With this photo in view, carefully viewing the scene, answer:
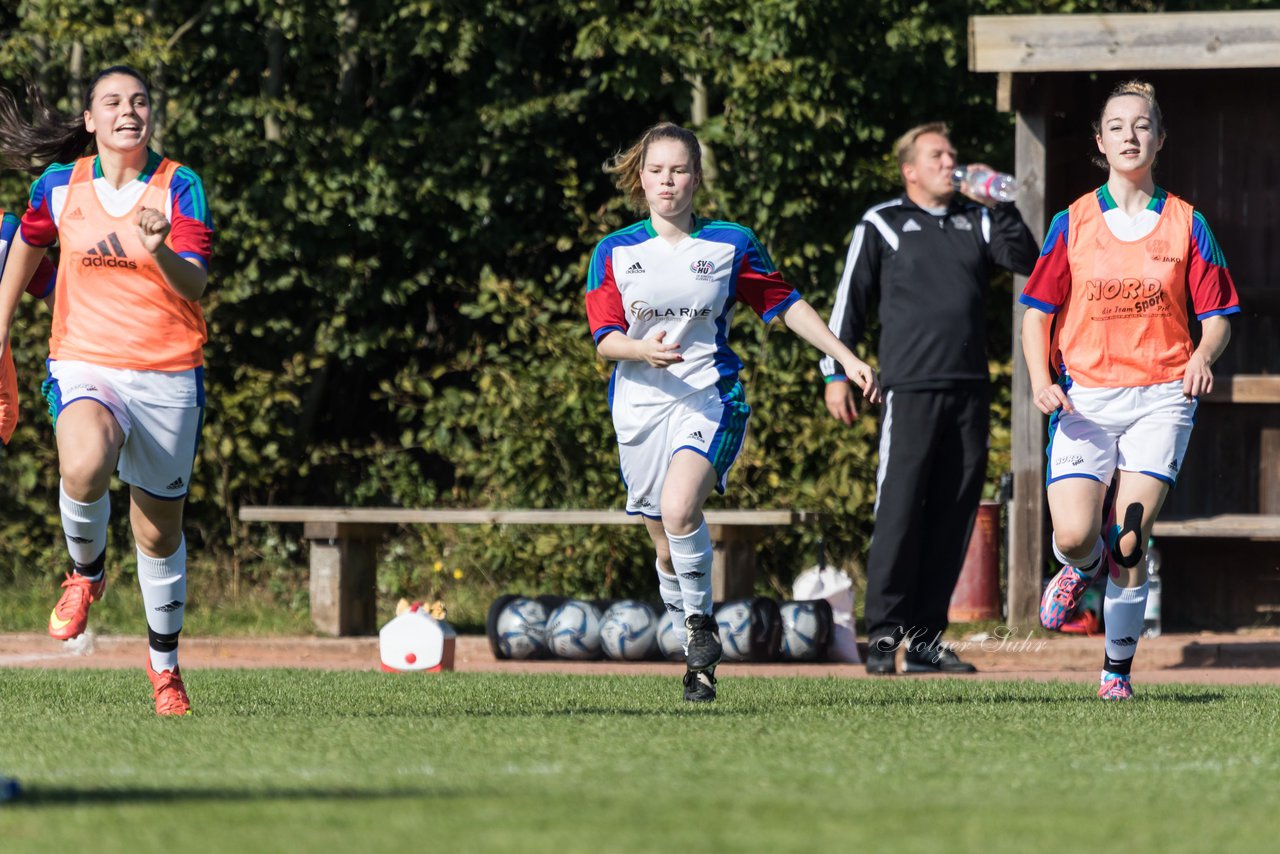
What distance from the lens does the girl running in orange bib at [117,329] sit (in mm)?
5762

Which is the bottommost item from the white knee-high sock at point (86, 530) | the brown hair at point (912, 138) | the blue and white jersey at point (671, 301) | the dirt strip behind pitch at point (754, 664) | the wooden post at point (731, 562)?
the dirt strip behind pitch at point (754, 664)

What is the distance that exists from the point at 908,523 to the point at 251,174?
5.51 m

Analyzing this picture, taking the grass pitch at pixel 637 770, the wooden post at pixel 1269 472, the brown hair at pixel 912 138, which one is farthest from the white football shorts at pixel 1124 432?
the wooden post at pixel 1269 472

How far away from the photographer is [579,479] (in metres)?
11.5

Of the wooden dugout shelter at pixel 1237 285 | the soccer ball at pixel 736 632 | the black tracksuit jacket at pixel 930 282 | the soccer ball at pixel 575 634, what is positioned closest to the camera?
the black tracksuit jacket at pixel 930 282

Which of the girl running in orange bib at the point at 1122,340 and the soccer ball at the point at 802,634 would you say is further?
the soccer ball at the point at 802,634

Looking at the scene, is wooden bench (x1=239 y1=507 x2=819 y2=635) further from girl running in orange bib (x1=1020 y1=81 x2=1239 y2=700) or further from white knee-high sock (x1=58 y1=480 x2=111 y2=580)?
white knee-high sock (x1=58 y1=480 x2=111 y2=580)

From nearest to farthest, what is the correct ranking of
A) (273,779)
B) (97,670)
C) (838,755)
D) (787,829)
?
(787,829) < (273,779) < (838,755) < (97,670)

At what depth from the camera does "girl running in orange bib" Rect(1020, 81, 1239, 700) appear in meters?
6.41

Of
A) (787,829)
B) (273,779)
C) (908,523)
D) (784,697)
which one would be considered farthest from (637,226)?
(787,829)

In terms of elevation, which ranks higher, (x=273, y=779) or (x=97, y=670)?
(x=273, y=779)

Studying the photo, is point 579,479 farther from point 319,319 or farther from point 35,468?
point 35,468

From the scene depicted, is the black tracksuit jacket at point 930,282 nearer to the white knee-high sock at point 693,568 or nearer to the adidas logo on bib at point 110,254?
the white knee-high sock at point 693,568

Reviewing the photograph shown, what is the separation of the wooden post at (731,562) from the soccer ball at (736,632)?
703 mm
